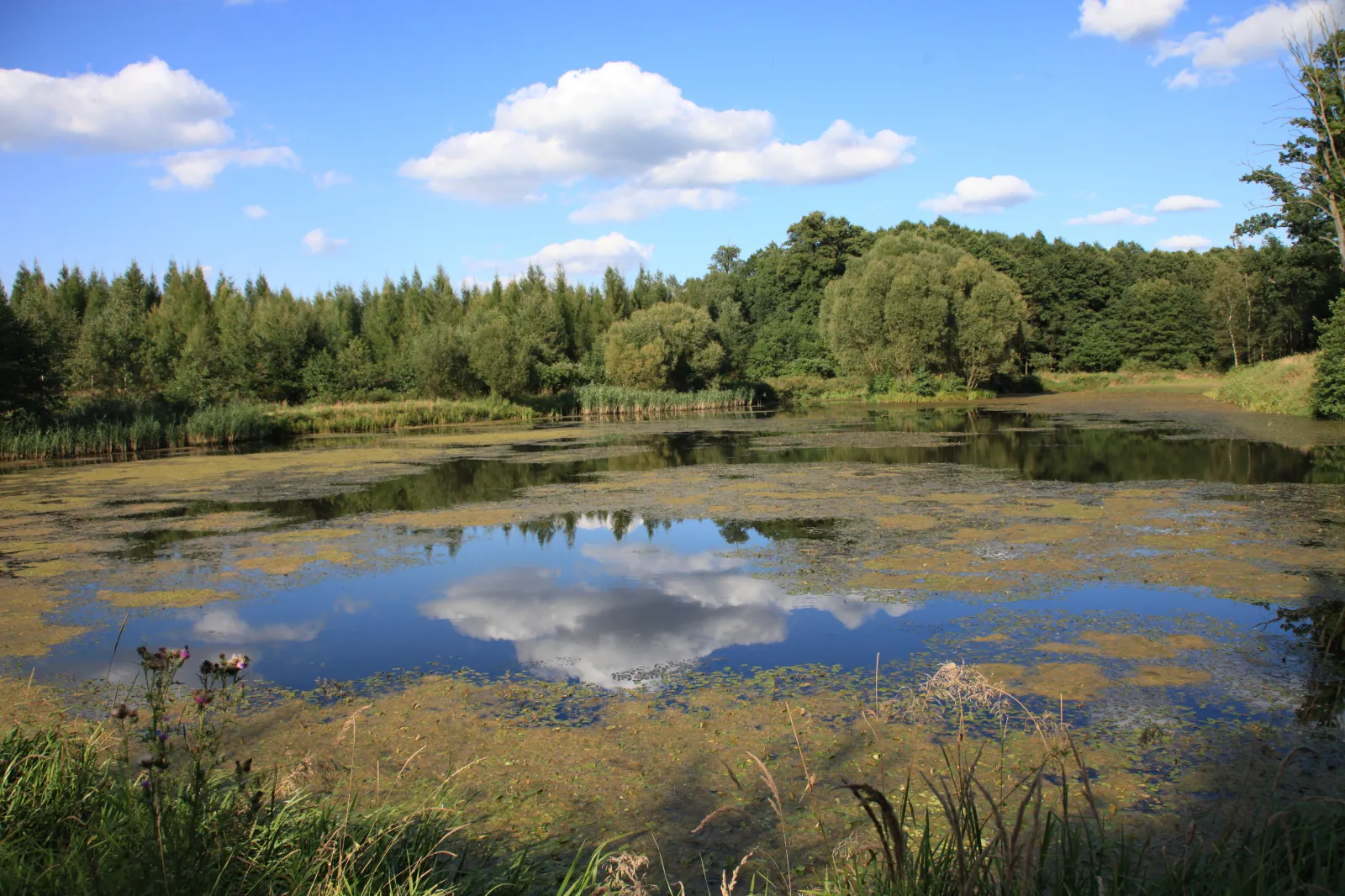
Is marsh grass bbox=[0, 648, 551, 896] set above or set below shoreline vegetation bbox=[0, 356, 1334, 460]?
below

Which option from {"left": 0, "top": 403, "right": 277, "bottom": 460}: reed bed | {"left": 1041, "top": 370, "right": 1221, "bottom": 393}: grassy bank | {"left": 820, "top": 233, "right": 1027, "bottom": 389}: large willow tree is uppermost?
{"left": 820, "top": 233, "right": 1027, "bottom": 389}: large willow tree

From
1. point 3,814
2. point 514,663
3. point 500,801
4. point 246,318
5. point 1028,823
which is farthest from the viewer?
point 246,318

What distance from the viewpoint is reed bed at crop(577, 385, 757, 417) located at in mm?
38562

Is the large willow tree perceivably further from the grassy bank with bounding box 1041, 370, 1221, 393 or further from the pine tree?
the pine tree

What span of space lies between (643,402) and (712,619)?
108ft

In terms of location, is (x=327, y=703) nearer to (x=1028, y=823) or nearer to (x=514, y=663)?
(x=514, y=663)

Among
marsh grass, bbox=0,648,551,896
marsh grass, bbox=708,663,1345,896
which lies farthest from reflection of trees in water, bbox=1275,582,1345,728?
marsh grass, bbox=0,648,551,896

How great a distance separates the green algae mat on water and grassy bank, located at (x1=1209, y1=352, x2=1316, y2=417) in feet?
33.1

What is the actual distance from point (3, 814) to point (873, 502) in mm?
9762

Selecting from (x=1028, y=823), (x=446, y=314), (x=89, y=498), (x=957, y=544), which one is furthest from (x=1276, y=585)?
(x=446, y=314)

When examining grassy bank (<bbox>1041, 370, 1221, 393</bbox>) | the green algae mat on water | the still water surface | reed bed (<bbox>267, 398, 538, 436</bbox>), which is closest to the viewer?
the green algae mat on water

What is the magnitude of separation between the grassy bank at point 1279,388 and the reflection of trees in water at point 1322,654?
64.1ft

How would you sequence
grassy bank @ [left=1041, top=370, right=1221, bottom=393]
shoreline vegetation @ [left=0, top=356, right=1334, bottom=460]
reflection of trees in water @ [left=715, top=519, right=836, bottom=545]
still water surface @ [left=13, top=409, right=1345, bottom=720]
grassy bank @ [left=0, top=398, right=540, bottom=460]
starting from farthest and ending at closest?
grassy bank @ [left=1041, top=370, right=1221, bottom=393] < shoreline vegetation @ [left=0, top=356, right=1334, bottom=460] < grassy bank @ [left=0, top=398, right=540, bottom=460] < reflection of trees in water @ [left=715, top=519, right=836, bottom=545] < still water surface @ [left=13, top=409, right=1345, bottom=720]

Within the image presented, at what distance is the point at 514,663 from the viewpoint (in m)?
5.72
